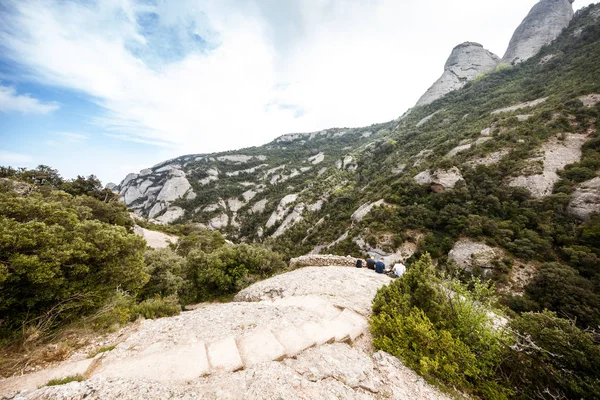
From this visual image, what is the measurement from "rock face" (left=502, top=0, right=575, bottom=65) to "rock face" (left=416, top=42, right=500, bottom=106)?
28.6 feet

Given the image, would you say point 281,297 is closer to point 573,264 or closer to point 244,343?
point 244,343

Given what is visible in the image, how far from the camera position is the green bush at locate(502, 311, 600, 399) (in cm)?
420

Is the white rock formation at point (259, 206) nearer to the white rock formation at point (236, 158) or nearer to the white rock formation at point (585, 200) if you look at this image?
the white rock formation at point (236, 158)

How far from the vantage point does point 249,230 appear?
64.8 m

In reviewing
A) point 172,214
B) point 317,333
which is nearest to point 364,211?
point 317,333

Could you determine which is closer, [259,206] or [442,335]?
[442,335]

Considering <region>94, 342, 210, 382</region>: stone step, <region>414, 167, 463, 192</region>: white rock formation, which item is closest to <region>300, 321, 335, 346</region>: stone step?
<region>94, 342, 210, 382</region>: stone step

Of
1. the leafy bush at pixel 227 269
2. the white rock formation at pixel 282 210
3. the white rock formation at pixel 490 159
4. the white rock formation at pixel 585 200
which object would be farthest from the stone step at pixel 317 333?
the white rock formation at pixel 282 210

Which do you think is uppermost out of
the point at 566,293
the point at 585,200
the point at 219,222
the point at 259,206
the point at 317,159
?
the point at 317,159

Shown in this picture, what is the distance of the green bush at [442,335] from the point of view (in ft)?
15.4

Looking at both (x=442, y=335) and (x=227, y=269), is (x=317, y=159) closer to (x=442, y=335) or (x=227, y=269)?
(x=227, y=269)

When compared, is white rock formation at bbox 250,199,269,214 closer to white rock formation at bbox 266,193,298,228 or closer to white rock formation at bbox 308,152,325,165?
white rock formation at bbox 266,193,298,228

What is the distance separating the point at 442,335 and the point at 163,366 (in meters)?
6.66

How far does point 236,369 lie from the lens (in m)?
4.41
